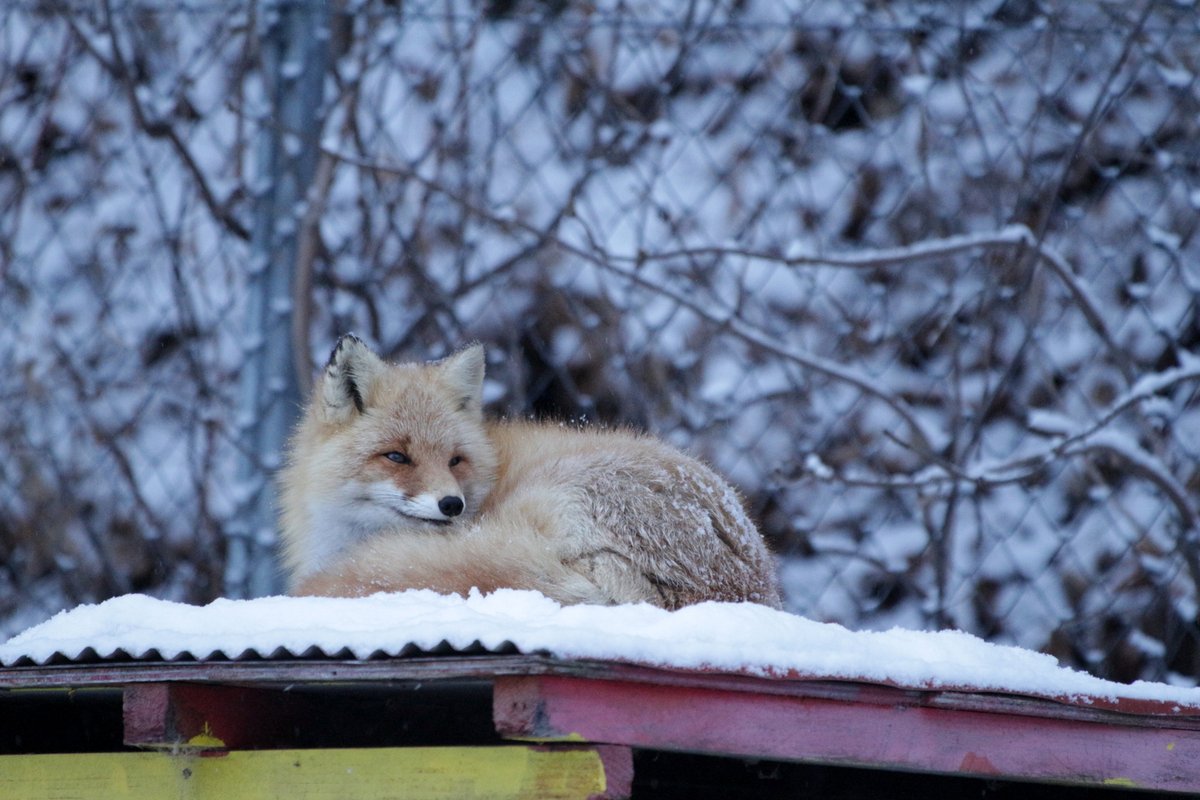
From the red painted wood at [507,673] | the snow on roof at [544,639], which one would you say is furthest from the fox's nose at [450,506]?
the red painted wood at [507,673]

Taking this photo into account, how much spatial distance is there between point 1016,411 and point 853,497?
0.60 m

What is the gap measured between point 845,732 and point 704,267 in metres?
2.35

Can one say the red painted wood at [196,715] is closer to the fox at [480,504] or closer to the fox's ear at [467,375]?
the fox at [480,504]

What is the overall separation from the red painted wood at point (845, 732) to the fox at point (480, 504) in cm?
41

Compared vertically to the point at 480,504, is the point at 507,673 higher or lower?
lower

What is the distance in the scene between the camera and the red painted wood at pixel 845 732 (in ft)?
4.72

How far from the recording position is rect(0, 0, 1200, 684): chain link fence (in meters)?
3.73

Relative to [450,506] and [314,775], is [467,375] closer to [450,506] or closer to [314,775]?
[450,506]

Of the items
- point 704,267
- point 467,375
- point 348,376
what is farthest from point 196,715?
point 704,267

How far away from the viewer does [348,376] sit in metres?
2.58

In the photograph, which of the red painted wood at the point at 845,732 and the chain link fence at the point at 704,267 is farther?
the chain link fence at the point at 704,267

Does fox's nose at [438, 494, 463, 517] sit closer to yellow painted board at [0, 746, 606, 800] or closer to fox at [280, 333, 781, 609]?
fox at [280, 333, 781, 609]

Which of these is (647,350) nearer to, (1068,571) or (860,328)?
(860,328)

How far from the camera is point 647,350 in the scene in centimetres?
387
